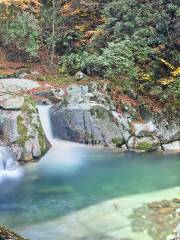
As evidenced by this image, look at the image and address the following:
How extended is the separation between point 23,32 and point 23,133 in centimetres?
726

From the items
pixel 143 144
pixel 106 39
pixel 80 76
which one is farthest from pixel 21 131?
pixel 106 39

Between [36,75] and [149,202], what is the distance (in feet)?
31.7

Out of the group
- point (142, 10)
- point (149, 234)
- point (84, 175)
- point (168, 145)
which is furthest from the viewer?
point (142, 10)

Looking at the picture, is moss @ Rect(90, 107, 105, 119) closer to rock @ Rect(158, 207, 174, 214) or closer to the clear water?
the clear water

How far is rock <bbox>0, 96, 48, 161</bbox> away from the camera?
13.5 metres

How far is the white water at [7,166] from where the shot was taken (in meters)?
12.4

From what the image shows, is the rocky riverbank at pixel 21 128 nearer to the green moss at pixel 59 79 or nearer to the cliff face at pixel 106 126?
the cliff face at pixel 106 126

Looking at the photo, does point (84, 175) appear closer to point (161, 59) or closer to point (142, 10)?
point (161, 59)

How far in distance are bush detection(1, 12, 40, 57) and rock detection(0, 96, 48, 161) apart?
590 cm

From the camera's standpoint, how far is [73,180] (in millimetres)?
12031

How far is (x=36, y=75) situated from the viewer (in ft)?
60.1

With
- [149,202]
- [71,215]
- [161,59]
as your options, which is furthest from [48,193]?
[161,59]

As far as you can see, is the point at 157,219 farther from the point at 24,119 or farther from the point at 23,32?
the point at 23,32

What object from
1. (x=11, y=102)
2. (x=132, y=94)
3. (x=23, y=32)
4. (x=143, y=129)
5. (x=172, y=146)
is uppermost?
(x=23, y=32)
